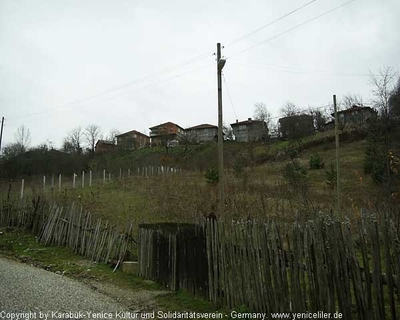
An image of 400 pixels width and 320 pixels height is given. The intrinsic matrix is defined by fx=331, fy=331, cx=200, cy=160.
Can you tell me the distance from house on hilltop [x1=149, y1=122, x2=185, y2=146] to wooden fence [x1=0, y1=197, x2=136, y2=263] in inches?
1694

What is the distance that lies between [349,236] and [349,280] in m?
0.51

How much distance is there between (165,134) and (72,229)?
179ft

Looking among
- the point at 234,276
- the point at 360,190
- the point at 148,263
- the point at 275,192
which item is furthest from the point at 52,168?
the point at 234,276

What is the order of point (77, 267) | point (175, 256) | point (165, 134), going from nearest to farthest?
point (175, 256), point (77, 267), point (165, 134)

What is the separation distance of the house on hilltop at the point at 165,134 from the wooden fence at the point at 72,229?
43.0 metres

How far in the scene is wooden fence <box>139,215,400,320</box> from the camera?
3500mm

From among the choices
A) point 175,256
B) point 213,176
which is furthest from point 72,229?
point 213,176

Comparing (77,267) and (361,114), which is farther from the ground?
(361,114)

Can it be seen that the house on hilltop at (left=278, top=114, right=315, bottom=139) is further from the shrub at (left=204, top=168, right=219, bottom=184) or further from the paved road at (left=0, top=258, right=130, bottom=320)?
the paved road at (left=0, top=258, right=130, bottom=320)

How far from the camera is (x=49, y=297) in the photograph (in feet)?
20.2

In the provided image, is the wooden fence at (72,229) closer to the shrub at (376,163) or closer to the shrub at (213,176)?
the shrub at (213,176)

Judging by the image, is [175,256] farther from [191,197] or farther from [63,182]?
[63,182]

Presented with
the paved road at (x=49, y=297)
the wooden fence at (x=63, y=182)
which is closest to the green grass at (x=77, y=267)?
the paved road at (x=49, y=297)

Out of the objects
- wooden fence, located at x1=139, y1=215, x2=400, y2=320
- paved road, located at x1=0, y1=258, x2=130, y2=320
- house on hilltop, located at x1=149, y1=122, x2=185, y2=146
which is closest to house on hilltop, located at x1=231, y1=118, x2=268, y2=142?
house on hilltop, located at x1=149, y1=122, x2=185, y2=146
